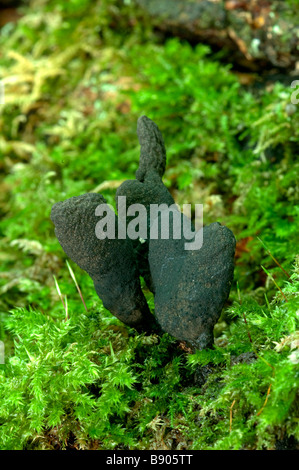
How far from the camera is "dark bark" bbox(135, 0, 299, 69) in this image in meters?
2.29

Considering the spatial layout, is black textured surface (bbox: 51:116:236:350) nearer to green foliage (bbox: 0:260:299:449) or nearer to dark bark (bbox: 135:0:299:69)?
green foliage (bbox: 0:260:299:449)

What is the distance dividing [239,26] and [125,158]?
3.31 feet

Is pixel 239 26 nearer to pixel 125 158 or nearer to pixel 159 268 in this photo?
pixel 125 158

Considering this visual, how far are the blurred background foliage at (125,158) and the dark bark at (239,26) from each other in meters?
0.09

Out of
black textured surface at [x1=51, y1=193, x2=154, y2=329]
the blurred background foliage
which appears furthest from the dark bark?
black textured surface at [x1=51, y1=193, x2=154, y2=329]

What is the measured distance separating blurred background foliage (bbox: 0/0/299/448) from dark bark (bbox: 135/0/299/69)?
0.30 ft

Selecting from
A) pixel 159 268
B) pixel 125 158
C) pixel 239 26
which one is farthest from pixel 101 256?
pixel 239 26

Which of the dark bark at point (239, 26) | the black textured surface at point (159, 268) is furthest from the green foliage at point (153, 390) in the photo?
the dark bark at point (239, 26)

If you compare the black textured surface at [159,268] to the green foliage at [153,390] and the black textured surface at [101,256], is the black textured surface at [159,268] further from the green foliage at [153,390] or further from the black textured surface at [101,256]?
the green foliage at [153,390]

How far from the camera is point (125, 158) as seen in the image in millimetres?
2572

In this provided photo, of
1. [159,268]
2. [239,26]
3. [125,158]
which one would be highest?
[239,26]

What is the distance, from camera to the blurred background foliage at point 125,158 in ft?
4.20

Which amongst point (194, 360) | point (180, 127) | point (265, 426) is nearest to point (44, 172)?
point (180, 127)
